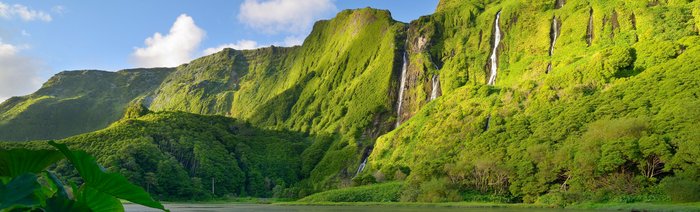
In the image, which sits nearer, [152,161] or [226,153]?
[152,161]

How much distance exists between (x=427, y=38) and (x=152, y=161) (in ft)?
302

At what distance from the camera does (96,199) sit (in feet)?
10.00

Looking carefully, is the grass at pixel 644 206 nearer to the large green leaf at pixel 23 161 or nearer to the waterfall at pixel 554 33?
the large green leaf at pixel 23 161

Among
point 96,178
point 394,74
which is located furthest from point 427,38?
point 96,178

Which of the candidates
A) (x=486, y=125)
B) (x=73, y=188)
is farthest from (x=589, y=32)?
(x=73, y=188)

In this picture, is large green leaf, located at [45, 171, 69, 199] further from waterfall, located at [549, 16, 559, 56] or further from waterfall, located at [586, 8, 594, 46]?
waterfall, located at [549, 16, 559, 56]

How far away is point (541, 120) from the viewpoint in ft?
317

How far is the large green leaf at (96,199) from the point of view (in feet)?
9.91

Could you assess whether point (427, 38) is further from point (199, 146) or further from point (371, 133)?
point (199, 146)

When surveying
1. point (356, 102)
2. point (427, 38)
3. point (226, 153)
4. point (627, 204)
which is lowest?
point (627, 204)

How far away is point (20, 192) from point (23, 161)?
0.25 metres

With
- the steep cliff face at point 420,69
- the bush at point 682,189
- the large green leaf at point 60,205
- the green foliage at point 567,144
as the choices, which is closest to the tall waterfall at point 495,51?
the steep cliff face at point 420,69

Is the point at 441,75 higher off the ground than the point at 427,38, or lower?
lower

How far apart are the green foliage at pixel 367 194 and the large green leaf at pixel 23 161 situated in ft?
300
